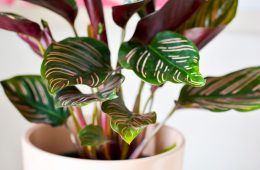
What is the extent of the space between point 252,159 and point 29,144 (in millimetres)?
723

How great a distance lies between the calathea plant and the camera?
53 centimetres

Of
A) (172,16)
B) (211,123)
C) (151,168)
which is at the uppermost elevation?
(172,16)

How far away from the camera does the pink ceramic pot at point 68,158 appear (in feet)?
2.08

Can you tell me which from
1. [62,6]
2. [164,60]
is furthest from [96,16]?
[164,60]

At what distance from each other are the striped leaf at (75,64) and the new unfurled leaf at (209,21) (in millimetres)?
179

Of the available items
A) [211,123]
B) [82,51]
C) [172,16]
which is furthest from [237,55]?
[82,51]

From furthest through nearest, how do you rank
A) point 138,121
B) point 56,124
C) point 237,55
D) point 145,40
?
point 237,55
point 56,124
point 145,40
point 138,121

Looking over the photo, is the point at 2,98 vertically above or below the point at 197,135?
above

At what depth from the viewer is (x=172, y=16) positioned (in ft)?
2.09

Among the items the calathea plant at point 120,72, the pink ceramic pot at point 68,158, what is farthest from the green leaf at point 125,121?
the pink ceramic pot at point 68,158

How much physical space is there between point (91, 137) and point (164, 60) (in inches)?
7.5

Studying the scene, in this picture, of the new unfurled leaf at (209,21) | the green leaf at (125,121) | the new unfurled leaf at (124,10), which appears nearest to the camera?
the green leaf at (125,121)

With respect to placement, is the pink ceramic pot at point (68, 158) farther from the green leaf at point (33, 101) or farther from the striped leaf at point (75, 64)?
the striped leaf at point (75, 64)

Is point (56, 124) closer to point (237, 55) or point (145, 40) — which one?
point (145, 40)
